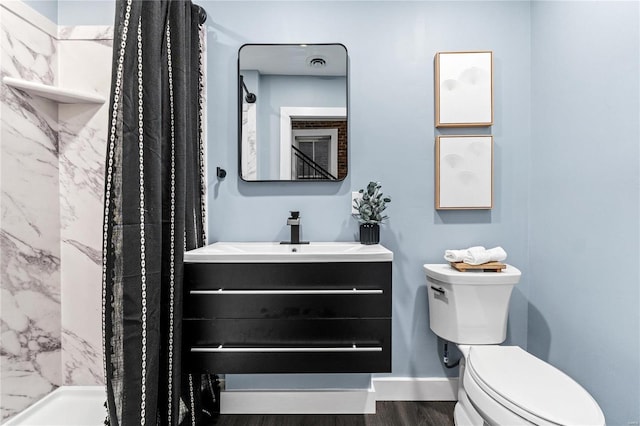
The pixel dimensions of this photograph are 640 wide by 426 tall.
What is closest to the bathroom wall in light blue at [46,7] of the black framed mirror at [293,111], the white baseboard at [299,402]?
the black framed mirror at [293,111]

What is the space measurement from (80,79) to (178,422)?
1756 millimetres

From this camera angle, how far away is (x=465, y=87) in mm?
1847

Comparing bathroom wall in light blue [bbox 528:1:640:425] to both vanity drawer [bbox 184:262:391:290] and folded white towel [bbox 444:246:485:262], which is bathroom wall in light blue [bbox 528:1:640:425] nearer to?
folded white towel [bbox 444:246:485:262]

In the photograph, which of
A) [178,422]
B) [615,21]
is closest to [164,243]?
[178,422]

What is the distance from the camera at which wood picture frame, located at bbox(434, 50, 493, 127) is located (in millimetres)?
1843

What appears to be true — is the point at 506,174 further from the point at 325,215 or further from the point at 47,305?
the point at 47,305

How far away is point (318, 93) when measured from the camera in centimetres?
187

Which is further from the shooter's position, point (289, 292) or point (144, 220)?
point (289, 292)

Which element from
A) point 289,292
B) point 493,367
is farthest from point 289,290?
point 493,367

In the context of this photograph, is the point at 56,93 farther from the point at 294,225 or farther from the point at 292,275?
the point at 292,275

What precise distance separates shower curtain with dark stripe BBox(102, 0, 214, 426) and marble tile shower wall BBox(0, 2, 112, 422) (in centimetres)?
66

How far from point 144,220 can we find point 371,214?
3.44 feet

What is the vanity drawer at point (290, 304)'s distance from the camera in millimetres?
1392

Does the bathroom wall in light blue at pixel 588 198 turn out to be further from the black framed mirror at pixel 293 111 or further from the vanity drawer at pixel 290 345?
the black framed mirror at pixel 293 111
